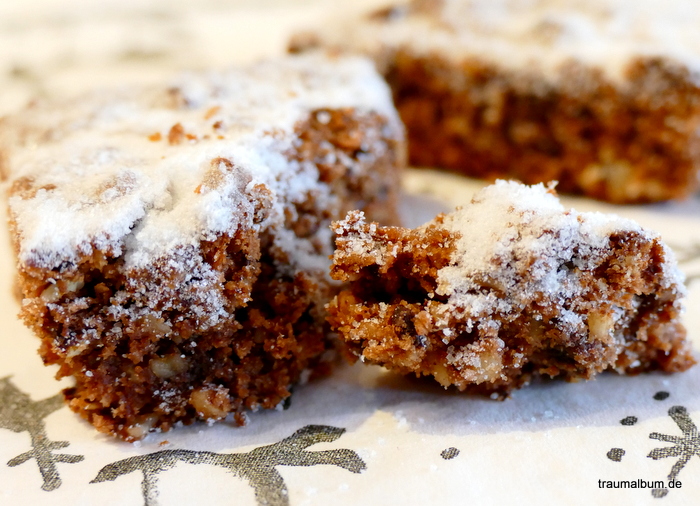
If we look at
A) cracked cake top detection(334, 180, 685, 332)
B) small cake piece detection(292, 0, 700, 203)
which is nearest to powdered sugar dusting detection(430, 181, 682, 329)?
cracked cake top detection(334, 180, 685, 332)

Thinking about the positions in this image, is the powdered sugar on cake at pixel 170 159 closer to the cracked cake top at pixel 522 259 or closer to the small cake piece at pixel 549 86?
the cracked cake top at pixel 522 259

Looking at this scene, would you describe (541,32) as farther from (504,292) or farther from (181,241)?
(181,241)

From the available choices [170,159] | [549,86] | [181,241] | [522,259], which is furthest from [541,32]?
[181,241]

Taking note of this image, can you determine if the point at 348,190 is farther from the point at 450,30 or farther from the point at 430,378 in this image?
the point at 450,30

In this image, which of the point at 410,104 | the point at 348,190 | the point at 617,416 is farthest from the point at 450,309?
the point at 410,104

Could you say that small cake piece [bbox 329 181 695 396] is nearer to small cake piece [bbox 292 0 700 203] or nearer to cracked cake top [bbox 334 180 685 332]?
cracked cake top [bbox 334 180 685 332]
